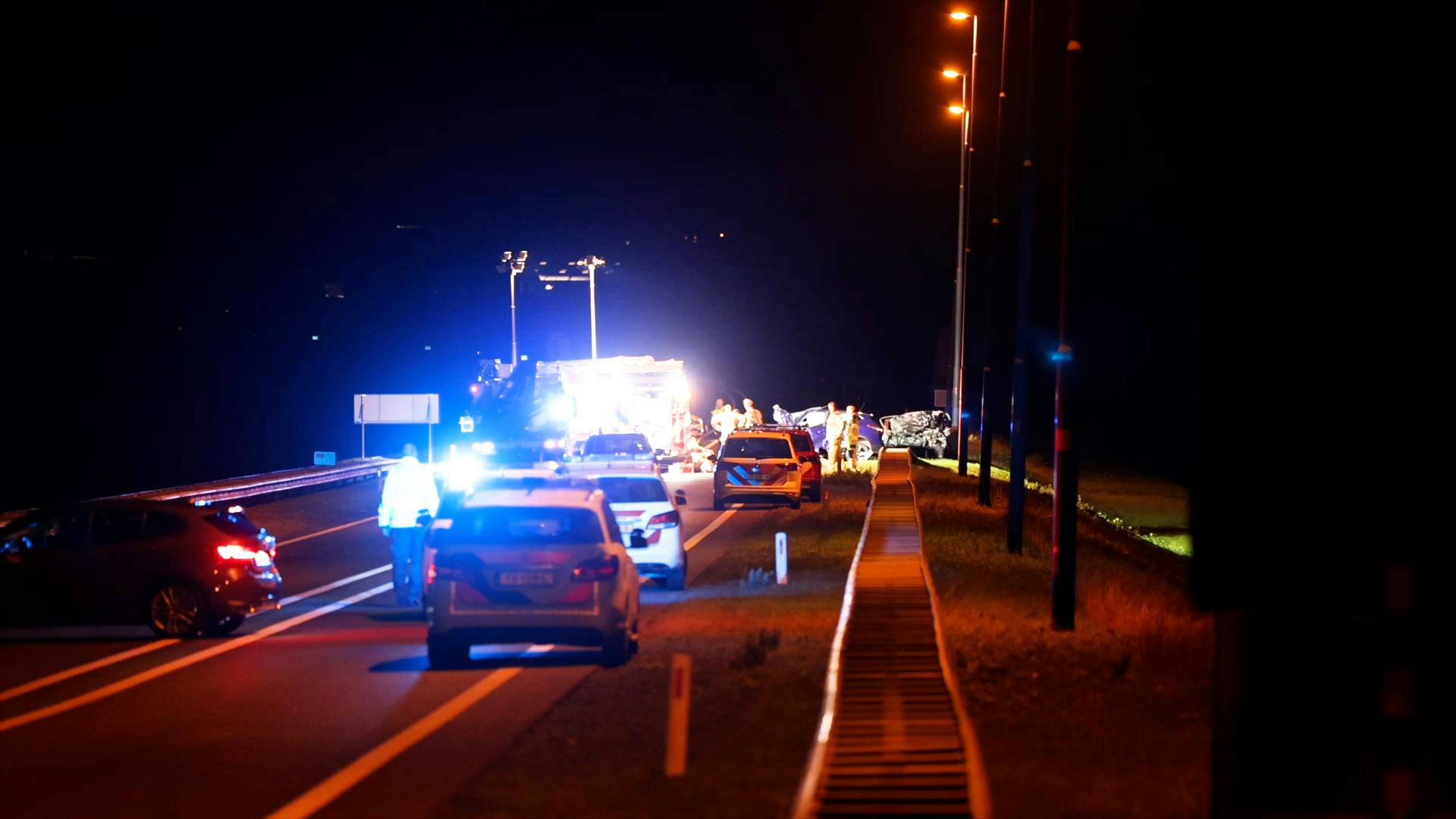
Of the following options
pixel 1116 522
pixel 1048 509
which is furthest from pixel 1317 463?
pixel 1116 522

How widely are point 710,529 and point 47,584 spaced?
17.1 meters

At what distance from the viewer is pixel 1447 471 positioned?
240 inches

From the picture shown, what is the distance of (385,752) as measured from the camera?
38.2 ft

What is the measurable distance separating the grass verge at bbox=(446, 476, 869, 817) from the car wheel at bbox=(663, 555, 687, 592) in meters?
1.13

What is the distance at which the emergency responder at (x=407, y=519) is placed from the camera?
21.1 m

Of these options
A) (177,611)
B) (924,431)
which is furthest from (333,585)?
(924,431)

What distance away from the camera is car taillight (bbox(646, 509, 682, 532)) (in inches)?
883

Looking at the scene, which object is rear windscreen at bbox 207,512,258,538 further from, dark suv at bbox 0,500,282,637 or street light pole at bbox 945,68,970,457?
street light pole at bbox 945,68,970,457

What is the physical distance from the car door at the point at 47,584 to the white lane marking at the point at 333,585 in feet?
7.22

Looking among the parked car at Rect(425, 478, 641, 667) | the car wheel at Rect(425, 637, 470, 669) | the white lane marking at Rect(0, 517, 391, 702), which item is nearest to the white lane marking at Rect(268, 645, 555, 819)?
the car wheel at Rect(425, 637, 470, 669)

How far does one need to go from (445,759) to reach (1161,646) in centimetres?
769

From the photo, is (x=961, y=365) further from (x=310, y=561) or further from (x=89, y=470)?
(x=89, y=470)

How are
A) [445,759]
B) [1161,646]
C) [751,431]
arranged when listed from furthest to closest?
[751,431] → [1161,646] → [445,759]

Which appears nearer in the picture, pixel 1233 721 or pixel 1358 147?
pixel 1358 147
